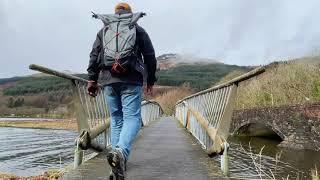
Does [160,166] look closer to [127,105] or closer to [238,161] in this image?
[127,105]

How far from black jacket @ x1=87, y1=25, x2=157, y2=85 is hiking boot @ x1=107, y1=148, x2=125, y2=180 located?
95 centimetres

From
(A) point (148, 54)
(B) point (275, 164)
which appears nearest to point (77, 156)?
(A) point (148, 54)

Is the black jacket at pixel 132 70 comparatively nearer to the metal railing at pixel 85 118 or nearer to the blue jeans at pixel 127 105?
the blue jeans at pixel 127 105

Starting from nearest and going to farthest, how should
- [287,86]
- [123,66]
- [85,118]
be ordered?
[123,66] → [85,118] → [287,86]

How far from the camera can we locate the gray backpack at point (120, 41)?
6039mm

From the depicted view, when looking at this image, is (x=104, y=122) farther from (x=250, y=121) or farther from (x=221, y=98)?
(x=250, y=121)

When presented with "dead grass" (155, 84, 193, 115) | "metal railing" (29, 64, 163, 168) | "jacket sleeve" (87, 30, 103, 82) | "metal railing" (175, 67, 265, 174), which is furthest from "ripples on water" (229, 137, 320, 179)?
"dead grass" (155, 84, 193, 115)

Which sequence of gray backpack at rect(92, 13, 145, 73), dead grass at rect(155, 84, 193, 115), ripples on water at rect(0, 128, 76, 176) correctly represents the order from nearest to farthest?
gray backpack at rect(92, 13, 145, 73) → ripples on water at rect(0, 128, 76, 176) → dead grass at rect(155, 84, 193, 115)

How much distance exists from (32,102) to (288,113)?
88.8 meters

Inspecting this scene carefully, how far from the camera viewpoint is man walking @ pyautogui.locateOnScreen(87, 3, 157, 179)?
239 inches

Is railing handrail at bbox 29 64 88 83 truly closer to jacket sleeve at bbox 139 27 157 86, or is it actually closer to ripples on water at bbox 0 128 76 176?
jacket sleeve at bbox 139 27 157 86

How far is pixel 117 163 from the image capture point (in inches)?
219

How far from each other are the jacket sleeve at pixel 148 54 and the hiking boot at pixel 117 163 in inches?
50.6

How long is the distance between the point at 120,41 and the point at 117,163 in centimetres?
145
